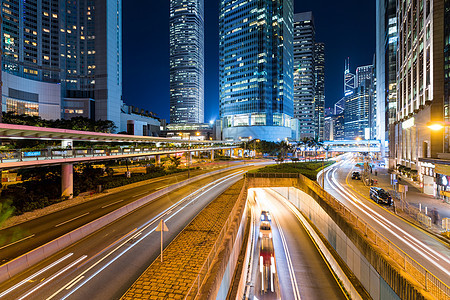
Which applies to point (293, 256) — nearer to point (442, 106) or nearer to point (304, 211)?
point (304, 211)

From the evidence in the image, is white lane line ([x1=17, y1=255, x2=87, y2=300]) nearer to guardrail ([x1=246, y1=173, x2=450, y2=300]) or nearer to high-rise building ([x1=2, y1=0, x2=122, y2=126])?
guardrail ([x1=246, y1=173, x2=450, y2=300])

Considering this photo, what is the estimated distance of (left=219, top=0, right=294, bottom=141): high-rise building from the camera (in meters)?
135

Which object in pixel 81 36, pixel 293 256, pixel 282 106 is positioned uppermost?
pixel 81 36

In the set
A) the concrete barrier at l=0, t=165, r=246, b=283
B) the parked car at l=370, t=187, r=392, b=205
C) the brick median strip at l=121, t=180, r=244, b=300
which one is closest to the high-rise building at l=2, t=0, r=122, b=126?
the concrete barrier at l=0, t=165, r=246, b=283

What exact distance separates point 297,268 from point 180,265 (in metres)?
12.7

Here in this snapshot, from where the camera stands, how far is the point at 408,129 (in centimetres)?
4997

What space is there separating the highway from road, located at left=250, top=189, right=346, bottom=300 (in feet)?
30.8

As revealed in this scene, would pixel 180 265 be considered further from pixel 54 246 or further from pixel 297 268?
pixel 297 268

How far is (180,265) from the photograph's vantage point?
11789 millimetres

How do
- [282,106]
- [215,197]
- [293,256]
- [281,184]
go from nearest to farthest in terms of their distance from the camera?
[293,256]
[215,197]
[281,184]
[282,106]

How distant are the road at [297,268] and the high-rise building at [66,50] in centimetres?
11645

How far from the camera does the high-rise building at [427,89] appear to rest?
33.2 metres

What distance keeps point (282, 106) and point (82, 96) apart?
379 feet

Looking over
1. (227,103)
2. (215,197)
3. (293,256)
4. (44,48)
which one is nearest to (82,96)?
(44,48)
